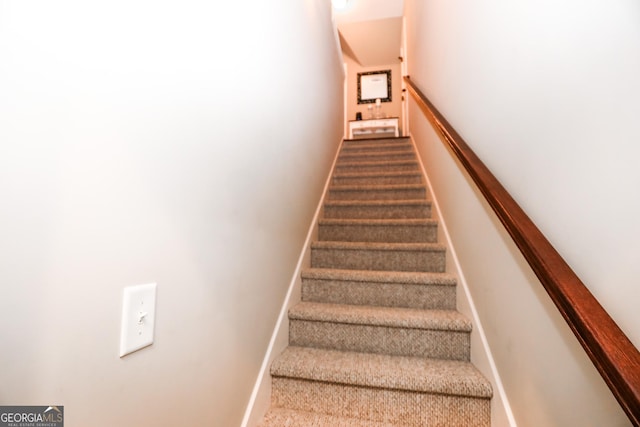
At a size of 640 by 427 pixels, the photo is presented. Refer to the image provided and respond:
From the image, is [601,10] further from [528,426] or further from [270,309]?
[270,309]

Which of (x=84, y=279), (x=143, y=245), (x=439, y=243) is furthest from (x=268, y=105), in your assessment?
(x=439, y=243)

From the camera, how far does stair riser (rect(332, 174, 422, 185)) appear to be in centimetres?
257

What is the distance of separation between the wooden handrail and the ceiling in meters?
3.91

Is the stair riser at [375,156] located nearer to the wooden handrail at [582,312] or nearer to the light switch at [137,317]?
the wooden handrail at [582,312]

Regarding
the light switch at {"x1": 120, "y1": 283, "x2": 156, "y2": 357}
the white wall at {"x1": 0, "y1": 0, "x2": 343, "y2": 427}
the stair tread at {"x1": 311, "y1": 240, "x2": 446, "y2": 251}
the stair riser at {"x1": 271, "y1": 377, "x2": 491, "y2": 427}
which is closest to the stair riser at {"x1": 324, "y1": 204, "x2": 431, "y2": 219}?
the stair tread at {"x1": 311, "y1": 240, "x2": 446, "y2": 251}

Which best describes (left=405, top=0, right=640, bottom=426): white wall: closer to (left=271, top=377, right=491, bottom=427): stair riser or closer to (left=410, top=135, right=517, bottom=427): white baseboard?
(left=410, top=135, right=517, bottom=427): white baseboard

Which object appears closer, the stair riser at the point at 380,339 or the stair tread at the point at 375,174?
the stair riser at the point at 380,339

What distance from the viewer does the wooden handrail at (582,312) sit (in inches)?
18.2

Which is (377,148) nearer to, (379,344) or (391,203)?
(391,203)

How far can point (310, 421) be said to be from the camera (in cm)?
109

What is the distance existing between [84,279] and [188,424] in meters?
0.49

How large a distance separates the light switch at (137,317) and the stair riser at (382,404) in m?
0.76

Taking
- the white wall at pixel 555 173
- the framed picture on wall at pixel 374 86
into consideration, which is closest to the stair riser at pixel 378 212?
the white wall at pixel 555 173

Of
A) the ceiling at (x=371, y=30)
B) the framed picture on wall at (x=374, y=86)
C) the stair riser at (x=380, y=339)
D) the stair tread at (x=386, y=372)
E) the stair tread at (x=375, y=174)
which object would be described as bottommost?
the stair tread at (x=386, y=372)
